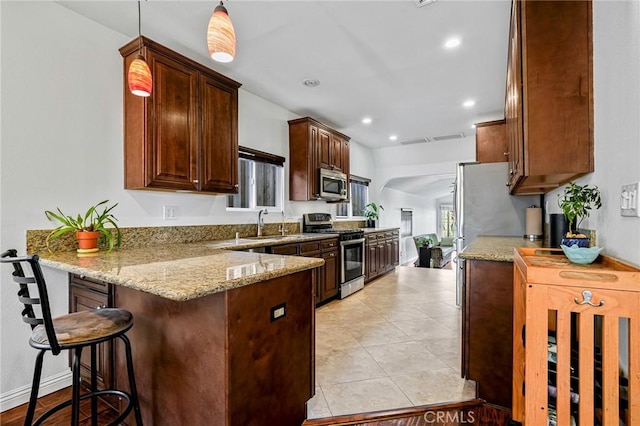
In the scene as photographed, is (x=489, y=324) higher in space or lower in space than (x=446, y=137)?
lower

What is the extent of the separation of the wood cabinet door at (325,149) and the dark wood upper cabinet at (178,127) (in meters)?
1.66

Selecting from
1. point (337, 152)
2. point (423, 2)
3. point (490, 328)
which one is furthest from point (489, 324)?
point (337, 152)

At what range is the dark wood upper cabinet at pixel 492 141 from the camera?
13.3ft

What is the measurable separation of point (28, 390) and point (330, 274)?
2951 millimetres

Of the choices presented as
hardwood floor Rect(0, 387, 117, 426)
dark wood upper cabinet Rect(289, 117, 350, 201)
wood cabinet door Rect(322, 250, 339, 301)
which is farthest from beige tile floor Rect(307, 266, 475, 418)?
dark wood upper cabinet Rect(289, 117, 350, 201)

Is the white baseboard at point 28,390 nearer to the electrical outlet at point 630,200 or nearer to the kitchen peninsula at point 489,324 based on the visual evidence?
the kitchen peninsula at point 489,324

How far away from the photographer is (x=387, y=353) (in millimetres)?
2635

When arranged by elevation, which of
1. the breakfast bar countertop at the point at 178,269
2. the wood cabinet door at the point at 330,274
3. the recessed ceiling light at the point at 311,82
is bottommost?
the wood cabinet door at the point at 330,274

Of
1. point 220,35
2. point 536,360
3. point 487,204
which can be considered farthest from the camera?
point 487,204

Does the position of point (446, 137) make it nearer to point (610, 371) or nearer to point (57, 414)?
point (610, 371)

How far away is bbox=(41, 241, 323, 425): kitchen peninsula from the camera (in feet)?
4.16

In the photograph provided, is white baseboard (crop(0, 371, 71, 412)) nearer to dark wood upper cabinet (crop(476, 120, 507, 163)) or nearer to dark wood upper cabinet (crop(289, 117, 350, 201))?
dark wood upper cabinet (crop(289, 117, 350, 201))

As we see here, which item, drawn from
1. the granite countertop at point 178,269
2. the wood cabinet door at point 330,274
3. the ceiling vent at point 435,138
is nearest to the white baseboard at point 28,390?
the granite countertop at point 178,269

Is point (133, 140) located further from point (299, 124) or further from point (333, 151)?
point (333, 151)
